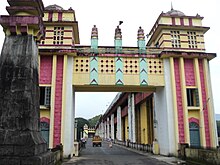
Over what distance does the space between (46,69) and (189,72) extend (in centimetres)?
1011

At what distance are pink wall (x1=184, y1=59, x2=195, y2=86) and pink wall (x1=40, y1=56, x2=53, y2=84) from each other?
9.58 meters

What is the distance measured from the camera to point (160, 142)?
18.7 m

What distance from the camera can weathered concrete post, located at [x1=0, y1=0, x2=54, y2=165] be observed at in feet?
26.1

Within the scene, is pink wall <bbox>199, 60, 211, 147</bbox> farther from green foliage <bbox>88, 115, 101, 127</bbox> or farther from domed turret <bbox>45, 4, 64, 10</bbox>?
green foliage <bbox>88, 115, 101, 127</bbox>

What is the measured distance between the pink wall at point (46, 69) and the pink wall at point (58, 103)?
54cm

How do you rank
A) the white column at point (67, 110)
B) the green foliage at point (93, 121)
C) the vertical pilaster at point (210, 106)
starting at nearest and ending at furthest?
the white column at point (67, 110) → the vertical pilaster at point (210, 106) → the green foliage at point (93, 121)

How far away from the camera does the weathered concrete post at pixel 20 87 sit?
26.1 ft

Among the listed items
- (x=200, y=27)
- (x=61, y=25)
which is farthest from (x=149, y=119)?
(x=61, y=25)

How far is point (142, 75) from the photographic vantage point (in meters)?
17.5

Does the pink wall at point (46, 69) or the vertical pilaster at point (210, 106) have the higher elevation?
the pink wall at point (46, 69)

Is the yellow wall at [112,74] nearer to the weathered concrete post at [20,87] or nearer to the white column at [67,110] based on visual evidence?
the white column at [67,110]

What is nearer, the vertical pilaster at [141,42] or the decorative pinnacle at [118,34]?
the vertical pilaster at [141,42]

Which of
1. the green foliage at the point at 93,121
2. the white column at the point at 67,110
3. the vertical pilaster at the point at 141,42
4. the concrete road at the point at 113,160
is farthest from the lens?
the green foliage at the point at 93,121

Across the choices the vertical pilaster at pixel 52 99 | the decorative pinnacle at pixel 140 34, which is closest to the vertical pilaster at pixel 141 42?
the decorative pinnacle at pixel 140 34
